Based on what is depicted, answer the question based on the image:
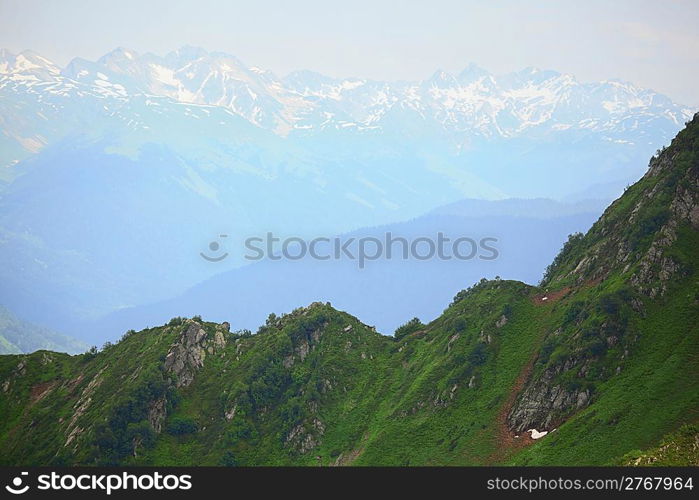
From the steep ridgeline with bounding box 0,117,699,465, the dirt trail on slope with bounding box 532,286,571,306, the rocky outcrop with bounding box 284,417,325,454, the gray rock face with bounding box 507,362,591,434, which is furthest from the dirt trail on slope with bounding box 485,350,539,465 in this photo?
the rocky outcrop with bounding box 284,417,325,454

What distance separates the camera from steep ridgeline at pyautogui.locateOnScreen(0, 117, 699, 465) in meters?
105

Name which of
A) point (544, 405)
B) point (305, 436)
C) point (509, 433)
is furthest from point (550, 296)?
point (305, 436)

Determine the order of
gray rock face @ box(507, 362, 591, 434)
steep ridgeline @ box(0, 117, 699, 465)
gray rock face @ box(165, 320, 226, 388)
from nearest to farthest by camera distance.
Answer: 1. steep ridgeline @ box(0, 117, 699, 465)
2. gray rock face @ box(507, 362, 591, 434)
3. gray rock face @ box(165, 320, 226, 388)

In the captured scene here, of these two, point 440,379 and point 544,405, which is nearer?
point 544,405

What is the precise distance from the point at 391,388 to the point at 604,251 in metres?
46.0

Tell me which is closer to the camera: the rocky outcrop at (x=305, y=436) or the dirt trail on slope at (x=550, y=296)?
the rocky outcrop at (x=305, y=436)

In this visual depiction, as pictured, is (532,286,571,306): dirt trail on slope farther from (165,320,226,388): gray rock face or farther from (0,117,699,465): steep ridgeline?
(165,320,226,388): gray rock face

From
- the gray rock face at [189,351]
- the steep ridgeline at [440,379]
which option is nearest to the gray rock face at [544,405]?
the steep ridgeline at [440,379]

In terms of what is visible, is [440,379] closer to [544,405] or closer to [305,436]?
[544,405]

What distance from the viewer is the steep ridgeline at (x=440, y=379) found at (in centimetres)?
10525

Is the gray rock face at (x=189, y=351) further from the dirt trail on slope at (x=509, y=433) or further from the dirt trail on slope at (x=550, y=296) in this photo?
the dirt trail on slope at (x=550, y=296)

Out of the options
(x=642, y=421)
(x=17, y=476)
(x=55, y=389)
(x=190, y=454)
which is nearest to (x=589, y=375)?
(x=642, y=421)

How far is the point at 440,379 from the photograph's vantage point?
129750 mm

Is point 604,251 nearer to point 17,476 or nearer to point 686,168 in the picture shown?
point 686,168
